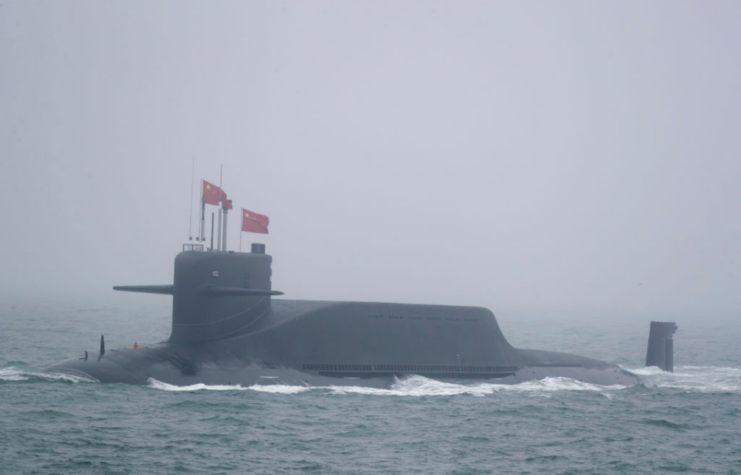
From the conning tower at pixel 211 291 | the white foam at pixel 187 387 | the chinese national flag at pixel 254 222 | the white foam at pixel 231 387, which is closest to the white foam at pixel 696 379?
the white foam at pixel 231 387

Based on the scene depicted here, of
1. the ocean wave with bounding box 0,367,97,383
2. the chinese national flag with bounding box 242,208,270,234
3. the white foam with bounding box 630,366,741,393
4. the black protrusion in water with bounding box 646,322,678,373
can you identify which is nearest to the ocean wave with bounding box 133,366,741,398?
the white foam with bounding box 630,366,741,393

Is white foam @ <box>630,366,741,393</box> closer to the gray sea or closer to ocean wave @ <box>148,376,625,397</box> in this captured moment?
the gray sea

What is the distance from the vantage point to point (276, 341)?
24.1m

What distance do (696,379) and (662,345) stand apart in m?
1.96

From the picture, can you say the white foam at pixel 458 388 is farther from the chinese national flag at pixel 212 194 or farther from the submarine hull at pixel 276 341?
the chinese national flag at pixel 212 194

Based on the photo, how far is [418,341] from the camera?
26469 mm

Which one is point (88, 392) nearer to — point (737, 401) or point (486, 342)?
point (486, 342)

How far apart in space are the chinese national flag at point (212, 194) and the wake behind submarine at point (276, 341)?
1471 millimetres

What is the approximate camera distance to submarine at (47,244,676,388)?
2261cm

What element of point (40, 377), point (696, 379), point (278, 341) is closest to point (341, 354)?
point (278, 341)

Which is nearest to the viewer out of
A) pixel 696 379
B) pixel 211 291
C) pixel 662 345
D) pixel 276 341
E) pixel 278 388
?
pixel 278 388

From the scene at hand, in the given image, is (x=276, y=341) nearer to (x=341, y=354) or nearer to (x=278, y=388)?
(x=278, y=388)

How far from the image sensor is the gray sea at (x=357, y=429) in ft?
52.6

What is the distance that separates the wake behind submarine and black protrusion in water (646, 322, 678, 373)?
8602mm
